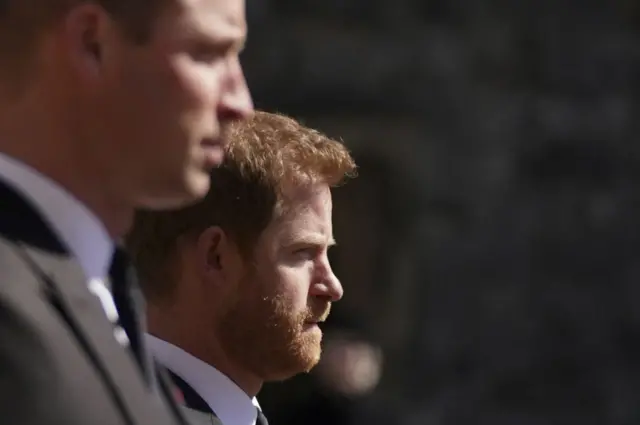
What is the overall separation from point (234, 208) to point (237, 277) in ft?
0.34

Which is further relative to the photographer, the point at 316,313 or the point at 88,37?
the point at 316,313

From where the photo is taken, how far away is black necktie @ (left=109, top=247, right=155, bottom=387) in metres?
1.56

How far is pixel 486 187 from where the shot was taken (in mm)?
8367

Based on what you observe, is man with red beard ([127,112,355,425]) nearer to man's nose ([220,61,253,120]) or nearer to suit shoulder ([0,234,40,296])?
man's nose ([220,61,253,120])

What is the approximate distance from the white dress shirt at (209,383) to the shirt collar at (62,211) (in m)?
0.74

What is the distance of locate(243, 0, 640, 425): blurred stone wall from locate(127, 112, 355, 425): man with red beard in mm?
5883

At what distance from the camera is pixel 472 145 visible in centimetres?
836

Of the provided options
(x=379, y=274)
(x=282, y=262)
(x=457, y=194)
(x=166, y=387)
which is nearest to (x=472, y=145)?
(x=457, y=194)

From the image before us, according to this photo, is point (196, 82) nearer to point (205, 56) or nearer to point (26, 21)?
point (205, 56)

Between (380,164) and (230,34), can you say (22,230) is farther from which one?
(380,164)

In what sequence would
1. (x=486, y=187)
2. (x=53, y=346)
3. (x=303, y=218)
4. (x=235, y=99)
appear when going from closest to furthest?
1. (x=53, y=346)
2. (x=235, y=99)
3. (x=303, y=218)
4. (x=486, y=187)

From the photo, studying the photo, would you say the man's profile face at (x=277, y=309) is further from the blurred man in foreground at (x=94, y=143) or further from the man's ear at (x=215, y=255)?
the blurred man in foreground at (x=94, y=143)

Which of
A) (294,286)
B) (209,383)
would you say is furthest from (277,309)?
(209,383)

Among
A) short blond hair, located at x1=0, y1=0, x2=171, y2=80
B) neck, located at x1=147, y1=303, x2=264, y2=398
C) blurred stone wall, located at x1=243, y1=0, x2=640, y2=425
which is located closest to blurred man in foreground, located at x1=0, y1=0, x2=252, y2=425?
short blond hair, located at x1=0, y1=0, x2=171, y2=80
